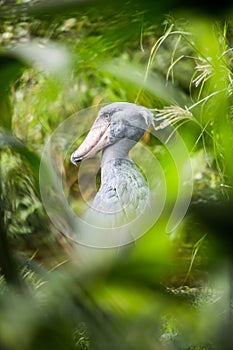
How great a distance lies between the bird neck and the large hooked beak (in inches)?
0.5

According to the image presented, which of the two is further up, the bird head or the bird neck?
the bird head

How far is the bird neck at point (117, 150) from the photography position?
48 centimetres

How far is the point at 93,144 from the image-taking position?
0.42 meters

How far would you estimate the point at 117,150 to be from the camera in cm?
49

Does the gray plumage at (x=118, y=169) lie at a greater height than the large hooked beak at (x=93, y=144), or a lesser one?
lesser

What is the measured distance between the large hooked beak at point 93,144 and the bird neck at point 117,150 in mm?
14

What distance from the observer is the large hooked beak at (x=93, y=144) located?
16.6 inches

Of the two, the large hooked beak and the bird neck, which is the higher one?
the large hooked beak

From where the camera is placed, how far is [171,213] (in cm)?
41

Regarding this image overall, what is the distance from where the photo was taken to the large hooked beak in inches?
16.6

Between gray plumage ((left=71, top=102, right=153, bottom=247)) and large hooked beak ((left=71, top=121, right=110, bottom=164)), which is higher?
large hooked beak ((left=71, top=121, right=110, bottom=164))

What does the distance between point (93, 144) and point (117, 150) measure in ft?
0.25

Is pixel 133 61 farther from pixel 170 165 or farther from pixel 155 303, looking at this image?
pixel 155 303

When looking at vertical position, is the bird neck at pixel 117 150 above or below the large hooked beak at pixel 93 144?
below
